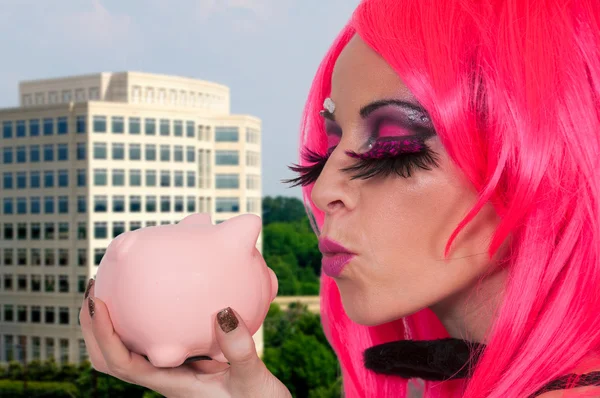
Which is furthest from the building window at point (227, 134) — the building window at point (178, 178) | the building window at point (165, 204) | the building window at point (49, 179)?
the building window at point (49, 179)

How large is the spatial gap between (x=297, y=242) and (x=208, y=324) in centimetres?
4632

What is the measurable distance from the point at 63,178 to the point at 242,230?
141 ft

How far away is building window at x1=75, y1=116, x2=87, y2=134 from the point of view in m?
41.8

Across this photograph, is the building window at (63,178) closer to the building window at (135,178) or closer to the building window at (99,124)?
the building window at (99,124)

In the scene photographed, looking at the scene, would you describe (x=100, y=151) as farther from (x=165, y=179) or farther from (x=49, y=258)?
(x=49, y=258)

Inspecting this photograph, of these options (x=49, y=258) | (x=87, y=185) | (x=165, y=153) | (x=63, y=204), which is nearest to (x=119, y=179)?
(x=87, y=185)

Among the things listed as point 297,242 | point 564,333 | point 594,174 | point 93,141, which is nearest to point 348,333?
point 564,333

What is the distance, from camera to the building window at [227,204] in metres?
43.0

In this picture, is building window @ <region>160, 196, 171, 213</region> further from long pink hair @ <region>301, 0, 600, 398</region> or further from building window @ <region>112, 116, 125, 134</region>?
long pink hair @ <region>301, 0, 600, 398</region>

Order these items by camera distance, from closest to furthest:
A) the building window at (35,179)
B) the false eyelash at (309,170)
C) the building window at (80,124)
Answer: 1. the false eyelash at (309,170)
2. the building window at (80,124)
3. the building window at (35,179)

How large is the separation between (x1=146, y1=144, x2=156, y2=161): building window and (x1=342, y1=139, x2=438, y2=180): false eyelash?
4104 centimetres

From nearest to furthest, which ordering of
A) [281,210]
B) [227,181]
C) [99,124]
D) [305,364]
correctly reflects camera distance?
[305,364] → [99,124] → [227,181] → [281,210]

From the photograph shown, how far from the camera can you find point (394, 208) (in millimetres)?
1309

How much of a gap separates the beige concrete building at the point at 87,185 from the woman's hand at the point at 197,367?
3860cm
